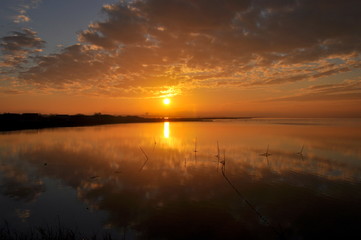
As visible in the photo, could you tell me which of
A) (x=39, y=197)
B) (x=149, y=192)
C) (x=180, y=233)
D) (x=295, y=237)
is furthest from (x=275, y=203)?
(x=39, y=197)

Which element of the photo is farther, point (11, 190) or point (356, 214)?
point (11, 190)

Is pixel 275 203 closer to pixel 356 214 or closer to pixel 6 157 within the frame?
pixel 356 214

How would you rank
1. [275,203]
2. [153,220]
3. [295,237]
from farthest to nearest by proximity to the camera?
[275,203] → [153,220] → [295,237]

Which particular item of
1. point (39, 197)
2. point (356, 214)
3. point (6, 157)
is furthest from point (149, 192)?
point (6, 157)

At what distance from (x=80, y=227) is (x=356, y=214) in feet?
38.6

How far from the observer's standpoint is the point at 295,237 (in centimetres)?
870

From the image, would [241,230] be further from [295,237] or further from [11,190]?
[11,190]

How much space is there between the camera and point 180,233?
887cm

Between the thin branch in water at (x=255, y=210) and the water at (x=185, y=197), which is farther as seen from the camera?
the water at (x=185, y=197)

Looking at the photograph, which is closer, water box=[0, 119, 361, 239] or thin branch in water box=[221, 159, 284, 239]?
thin branch in water box=[221, 159, 284, 239]

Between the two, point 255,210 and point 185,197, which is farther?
point 185,197

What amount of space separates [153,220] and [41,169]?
42.0 ft

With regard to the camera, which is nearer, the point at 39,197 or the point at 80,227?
the point at 80,227

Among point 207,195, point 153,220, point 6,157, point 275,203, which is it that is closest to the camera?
point 153,220
